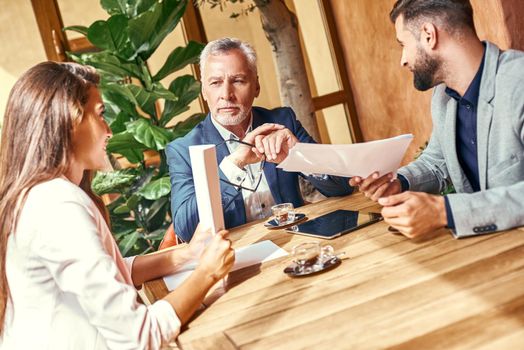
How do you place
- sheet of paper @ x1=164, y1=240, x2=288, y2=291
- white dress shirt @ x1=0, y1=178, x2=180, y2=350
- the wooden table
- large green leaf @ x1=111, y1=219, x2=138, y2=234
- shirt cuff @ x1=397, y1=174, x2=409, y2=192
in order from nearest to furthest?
the wooden table < white dress shirt @ x1=0, y1=178, x2=180, y2=350 < sheet of paper @ x1=164, y1=240, x2=288, y2=291 < shirt cuff @ x1=397, y1=174, x2=409, y2=192 < large green leaf @ x1=111, y1=219, x2=138, y2=234

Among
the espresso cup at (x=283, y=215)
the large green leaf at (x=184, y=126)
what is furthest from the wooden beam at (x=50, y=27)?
the espresso cup at (x=283, y=215)

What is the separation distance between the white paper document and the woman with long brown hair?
0.42 meters

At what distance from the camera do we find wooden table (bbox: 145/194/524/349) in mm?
1038

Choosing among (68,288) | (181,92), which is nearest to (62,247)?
(68,288)

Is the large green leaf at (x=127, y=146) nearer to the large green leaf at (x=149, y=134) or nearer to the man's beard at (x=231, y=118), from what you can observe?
the large green leaf at (x=149, y=134)

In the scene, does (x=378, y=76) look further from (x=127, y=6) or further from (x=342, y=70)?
(x=127, y=6)

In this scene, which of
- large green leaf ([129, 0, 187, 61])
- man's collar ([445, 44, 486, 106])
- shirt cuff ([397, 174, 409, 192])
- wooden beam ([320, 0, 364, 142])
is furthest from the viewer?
wooden beam ([320, 0, 364, 142])

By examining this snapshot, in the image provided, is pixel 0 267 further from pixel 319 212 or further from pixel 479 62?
pixel 479 62

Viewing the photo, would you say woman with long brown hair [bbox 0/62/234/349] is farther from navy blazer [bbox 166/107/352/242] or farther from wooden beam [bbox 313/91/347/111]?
wooden beam [bbox 313/91/347/111]

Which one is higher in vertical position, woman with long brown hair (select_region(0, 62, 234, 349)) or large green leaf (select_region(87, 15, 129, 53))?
large green leaf (select_region(87, 15, 129, 53))

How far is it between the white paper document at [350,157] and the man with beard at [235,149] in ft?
1.90

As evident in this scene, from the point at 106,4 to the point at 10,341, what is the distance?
299cm

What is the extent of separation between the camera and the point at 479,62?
197 cm

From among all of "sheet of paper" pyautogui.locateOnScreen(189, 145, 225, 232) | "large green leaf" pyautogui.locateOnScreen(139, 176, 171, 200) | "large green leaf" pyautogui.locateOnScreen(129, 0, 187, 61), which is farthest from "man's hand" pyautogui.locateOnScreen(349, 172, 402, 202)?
"large green leaf" pyautogui.locateOnScreen(129, 0, 187, 61)
